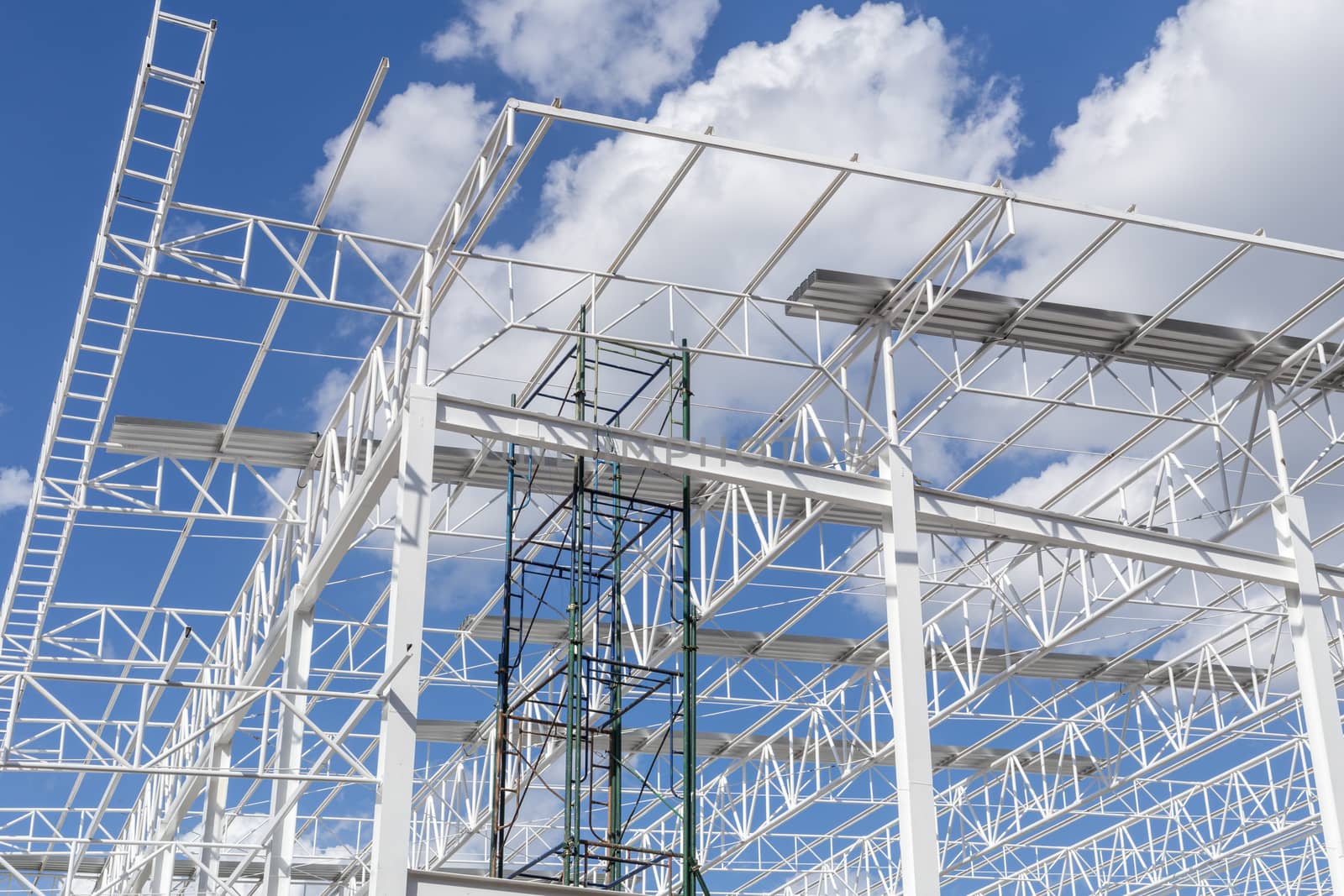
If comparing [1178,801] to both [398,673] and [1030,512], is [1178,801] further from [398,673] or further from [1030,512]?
[398,673]

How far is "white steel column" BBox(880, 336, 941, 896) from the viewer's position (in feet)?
68.6

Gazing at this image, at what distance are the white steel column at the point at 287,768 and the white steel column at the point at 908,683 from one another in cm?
894

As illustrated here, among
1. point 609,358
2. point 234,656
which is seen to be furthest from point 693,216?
point 234,656

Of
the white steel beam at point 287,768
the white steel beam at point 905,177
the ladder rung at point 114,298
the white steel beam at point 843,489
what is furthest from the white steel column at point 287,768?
the white steel beam at point 905,177

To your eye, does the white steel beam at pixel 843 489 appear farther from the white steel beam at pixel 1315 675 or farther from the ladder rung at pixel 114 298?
the ladder rung at pixel 114 298

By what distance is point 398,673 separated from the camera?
61.3 feet

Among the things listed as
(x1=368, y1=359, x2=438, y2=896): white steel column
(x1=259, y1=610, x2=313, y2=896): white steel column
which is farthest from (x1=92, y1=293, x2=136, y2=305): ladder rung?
(x1=259, y1=610, x2=313, y2=896): white steel column

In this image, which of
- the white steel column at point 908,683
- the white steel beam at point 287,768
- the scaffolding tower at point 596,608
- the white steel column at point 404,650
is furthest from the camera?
the white steel beam at point 287,768

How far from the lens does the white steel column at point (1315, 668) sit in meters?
24.0

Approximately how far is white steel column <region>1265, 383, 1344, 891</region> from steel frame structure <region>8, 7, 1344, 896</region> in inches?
2.5

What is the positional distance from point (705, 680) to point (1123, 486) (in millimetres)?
14065

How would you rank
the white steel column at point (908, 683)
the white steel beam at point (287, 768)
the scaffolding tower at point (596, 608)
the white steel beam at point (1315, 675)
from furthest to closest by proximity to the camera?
1. the white steel beam at point (1315, 675)
2. the white steel beam at point (287, 768)
3. the scaffolding tower at point (596, 608)
4. the white steel column at point (908, 683)

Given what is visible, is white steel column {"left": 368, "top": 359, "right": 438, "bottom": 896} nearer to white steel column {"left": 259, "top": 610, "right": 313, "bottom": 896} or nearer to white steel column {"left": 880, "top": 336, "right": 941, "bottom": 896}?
white steel column {"left": 259, "top": 610, "right": 313, "bottom": 896}

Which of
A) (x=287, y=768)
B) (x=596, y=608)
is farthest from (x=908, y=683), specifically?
(x=287, y=768)
